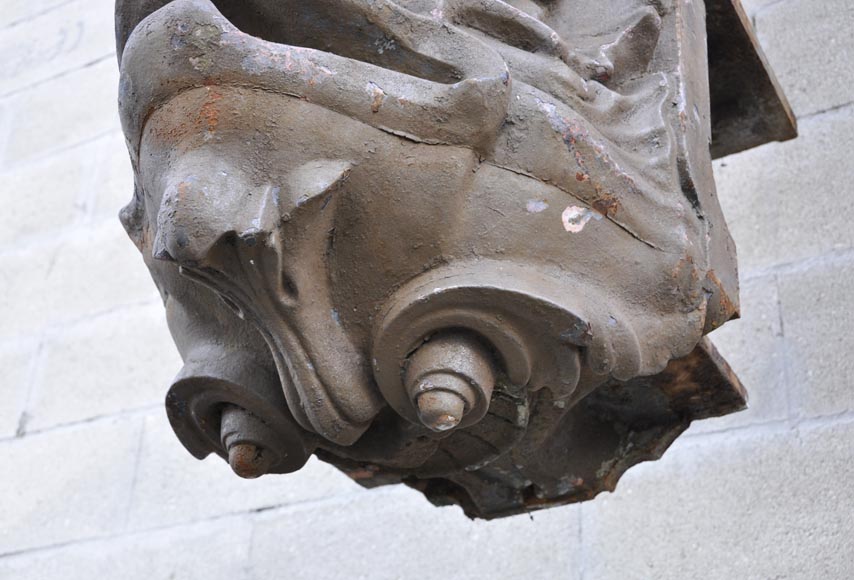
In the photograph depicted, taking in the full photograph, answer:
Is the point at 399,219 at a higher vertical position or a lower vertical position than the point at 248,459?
higher

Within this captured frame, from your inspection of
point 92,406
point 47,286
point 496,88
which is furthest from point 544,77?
point 47,286

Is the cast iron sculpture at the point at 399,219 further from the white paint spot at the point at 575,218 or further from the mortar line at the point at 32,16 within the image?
the mortar line at the point at 32,16

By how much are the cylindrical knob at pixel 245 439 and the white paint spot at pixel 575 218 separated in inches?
9.7

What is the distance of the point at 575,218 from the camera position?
751 mm

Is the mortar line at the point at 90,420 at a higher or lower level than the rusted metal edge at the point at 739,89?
lower

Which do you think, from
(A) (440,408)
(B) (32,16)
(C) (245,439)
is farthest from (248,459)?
(B) (32,16)

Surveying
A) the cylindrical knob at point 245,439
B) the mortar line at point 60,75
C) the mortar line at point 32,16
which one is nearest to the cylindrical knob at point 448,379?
the cylindrical knob at point 245,439

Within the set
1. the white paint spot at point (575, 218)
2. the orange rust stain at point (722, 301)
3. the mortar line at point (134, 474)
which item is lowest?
the mortar line at point (134, 474)

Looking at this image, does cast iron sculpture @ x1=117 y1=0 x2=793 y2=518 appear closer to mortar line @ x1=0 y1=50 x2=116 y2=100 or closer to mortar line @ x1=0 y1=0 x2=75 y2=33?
mortar line @ x1=0 y1=50 x2=116 y2=100

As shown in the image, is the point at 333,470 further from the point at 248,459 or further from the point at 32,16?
the point at 32,16

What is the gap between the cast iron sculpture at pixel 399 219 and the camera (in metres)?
0.72

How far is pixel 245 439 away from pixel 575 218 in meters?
0.27

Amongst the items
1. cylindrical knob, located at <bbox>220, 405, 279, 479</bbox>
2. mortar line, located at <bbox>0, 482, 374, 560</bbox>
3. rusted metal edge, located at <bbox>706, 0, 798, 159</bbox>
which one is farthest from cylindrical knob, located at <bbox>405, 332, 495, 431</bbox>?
mortar line, located at <bbox>0, 482, 374, 560</bbox>

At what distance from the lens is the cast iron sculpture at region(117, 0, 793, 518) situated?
720 mm
